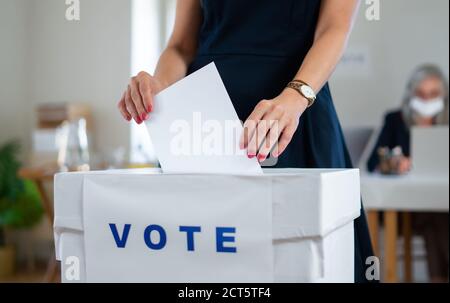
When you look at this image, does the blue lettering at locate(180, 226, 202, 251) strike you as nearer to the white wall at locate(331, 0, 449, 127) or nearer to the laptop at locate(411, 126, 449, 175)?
the laptop at locate(411, 126, 449, 175)

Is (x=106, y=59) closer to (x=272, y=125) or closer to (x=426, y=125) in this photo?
(x=426, y=125)

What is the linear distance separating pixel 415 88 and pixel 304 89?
4.02m

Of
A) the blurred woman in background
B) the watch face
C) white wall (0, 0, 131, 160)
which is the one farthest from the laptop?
white wall (0, 0, 131, 160)

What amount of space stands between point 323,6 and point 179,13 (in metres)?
0.29

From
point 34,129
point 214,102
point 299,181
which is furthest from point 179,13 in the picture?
point 34,129

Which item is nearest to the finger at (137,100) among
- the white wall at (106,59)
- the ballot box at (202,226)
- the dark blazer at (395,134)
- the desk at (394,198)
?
the ballot box at (202,226)

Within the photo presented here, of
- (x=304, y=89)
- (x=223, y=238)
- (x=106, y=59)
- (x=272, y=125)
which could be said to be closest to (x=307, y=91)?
(x=304, y=89)

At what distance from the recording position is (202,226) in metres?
0.64

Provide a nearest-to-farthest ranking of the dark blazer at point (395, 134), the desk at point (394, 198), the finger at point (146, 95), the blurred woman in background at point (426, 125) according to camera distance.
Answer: the finger at point (146, 95) → the desk at point (394, 198) → the blurred woman in background at point (426, 125) → the dark blazer at point (395, 134)

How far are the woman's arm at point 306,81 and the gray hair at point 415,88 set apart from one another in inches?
143

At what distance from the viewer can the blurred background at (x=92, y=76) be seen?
4.96 m

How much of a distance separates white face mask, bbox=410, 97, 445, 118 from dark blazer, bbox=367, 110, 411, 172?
0.14 m

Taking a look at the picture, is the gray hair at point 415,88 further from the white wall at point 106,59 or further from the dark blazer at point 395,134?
the white wall at point 106,59

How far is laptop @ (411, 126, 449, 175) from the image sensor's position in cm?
311
